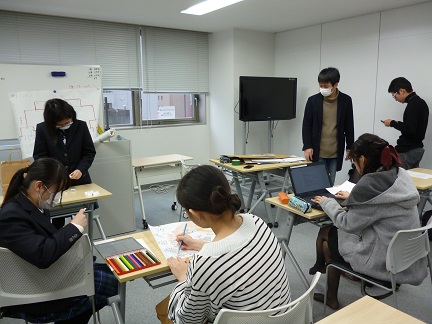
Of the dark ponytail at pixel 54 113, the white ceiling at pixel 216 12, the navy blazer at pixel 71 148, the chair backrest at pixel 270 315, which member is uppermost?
the white ceiling at pixel 216 12

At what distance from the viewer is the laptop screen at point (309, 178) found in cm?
254

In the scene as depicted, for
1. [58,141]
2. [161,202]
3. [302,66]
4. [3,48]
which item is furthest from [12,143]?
[302,66]

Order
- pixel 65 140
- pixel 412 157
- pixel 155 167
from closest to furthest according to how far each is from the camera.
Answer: pixel 65 140, pixel 412 157, pixel 155 167

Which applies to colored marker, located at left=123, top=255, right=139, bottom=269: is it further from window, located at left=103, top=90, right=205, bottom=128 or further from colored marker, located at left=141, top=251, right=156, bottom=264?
window, located at left=103, top=90, right=205, bottom=128

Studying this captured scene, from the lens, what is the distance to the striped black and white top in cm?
109

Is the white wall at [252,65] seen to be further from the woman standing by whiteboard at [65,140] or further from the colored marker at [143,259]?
the colored marker at [143,259]

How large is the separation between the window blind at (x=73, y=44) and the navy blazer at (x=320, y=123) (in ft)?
9.35

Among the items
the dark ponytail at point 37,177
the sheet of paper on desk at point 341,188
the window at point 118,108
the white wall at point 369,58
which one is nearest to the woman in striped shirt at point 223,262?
the dark ponytail at point 37,177

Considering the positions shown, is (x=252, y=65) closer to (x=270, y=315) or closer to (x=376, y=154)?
(x=376, y=154)

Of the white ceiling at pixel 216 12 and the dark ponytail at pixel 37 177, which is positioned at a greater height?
the white ceiling at pixel 216 12

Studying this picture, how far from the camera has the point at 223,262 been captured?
109 centimetres

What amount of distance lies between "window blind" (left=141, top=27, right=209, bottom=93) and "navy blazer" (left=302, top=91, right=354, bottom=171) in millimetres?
2681

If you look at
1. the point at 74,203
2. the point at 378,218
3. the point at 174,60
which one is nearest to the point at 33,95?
the point at 74,203

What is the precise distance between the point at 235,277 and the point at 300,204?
1304 millimetres
